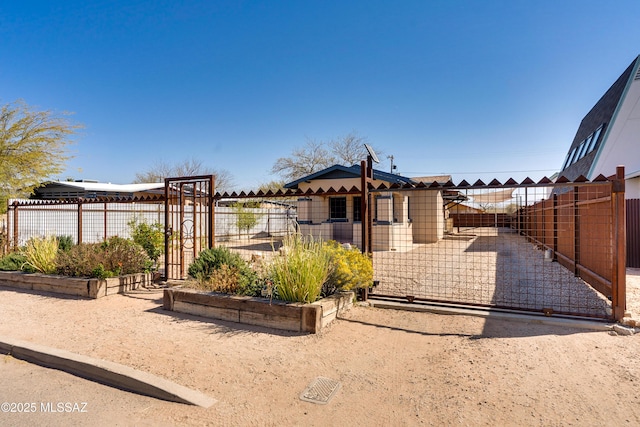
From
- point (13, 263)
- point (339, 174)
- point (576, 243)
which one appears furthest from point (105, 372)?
point (339, 174)

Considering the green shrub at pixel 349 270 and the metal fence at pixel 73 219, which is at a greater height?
the metal fence at pixel 73 219

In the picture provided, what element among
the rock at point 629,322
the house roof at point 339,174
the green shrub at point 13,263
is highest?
the house roof at point 339,174

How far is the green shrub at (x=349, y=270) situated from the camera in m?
5.61

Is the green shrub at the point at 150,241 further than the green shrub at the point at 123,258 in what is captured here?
Yes

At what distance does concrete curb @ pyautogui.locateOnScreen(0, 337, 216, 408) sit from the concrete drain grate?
0.81 m

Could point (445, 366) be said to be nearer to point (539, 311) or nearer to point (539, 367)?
point (539, 367)

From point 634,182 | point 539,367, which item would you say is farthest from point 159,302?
point 634,182

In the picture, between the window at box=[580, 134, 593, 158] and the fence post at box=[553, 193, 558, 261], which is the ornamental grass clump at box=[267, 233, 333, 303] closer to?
the fence post at box=[553, 193, 558, 261]

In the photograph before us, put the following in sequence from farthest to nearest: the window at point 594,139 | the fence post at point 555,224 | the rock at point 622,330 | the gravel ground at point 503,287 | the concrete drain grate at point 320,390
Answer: the window at point 594,139 < the fence post at point 555,224 < the gravel ground at point 503,287 < the rock at point 622,330 < the concrete drain grate at point 320,390

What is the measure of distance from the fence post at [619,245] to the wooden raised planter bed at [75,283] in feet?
26.6

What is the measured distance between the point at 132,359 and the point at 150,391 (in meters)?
0.79

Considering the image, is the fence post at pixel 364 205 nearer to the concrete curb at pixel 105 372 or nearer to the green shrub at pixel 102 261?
the concrete curb at pixel 105 372

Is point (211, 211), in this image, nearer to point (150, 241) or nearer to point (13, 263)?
point (150, 241)

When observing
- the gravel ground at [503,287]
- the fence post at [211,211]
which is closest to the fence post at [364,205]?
the gravel ground at [503,287]
